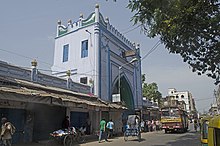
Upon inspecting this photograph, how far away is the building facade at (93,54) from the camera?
75.0 feet

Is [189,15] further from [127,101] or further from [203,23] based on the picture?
[127,101]

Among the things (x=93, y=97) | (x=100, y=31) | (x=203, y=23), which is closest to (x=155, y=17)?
(x=203, y=23)

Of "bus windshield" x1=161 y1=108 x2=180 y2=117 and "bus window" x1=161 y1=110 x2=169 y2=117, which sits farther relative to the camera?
"bus window" x1=161 y1=110 x2=169 y2=117

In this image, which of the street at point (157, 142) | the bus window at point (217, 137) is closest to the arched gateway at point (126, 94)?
the street at point (157, 142)

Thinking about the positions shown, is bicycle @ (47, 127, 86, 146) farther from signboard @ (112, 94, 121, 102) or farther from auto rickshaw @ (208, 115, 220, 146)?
auto rickshaw @ (208, 115, 220, 146)

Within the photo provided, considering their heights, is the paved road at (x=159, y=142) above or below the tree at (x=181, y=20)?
below

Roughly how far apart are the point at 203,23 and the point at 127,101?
71.8 feet

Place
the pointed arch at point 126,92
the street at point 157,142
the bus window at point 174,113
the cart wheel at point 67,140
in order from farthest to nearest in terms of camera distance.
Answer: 1. the pointed arch at point 126,92
2. the bus window at point 174,113
3. the street at point 157,142
4. the cart wheel at point 67,140

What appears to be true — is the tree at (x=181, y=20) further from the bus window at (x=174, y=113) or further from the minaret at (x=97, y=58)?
the bus window at (x=174, y=113)

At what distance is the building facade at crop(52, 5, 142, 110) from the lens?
2288 centimetres

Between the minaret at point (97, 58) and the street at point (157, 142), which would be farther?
the minaret at point (97, 58)

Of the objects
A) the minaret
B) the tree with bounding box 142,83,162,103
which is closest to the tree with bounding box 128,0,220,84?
the minaret

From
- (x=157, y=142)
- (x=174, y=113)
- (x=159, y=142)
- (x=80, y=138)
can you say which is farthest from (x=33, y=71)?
(x=174, y=113)

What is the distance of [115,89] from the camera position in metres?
27.0
